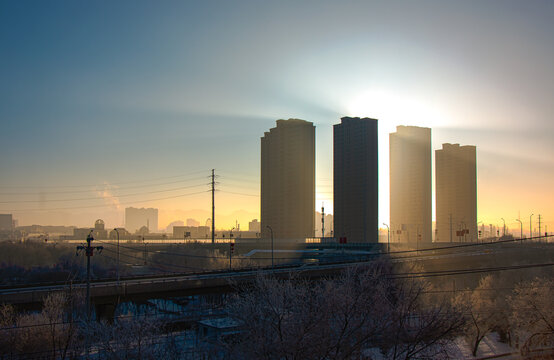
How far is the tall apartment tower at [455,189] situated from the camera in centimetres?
15750

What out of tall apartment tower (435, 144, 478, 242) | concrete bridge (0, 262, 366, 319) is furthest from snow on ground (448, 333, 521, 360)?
tall apartment tower (435, 144, 478, 242)

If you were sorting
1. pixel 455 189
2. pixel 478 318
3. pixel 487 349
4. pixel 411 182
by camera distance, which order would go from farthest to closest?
1. pixel 455 189
2. pixel 411 182
3. pixel 478 318
4. pixel 487 349

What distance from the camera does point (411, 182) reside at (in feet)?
520

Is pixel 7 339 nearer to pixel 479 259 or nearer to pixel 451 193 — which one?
pixel 479 259

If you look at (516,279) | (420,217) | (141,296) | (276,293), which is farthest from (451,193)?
(276,293)

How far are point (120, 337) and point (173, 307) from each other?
3668 centimetres

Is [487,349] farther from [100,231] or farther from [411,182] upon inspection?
[100,231]

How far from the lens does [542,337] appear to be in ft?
100

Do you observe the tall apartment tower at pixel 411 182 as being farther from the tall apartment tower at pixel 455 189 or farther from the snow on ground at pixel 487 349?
the snow on ground at pixel 487 349

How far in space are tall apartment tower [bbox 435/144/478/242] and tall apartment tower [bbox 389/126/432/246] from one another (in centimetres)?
1269

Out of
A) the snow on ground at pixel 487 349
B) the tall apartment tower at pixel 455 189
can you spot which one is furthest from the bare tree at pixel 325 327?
the tall apartment tower at pixel 455 189

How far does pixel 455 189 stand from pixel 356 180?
182 ft

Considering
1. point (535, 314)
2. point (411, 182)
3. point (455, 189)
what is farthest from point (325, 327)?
point (455, 189)

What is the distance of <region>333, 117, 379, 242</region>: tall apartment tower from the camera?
12212 cm
